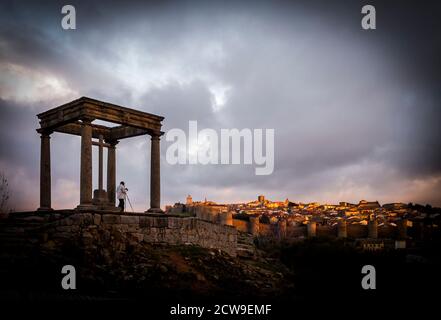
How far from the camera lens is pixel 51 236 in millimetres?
17016

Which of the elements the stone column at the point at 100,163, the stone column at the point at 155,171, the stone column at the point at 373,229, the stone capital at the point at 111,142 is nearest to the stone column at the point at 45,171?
the stone column at the point at 100,163

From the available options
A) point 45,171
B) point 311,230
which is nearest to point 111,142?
point 45,171

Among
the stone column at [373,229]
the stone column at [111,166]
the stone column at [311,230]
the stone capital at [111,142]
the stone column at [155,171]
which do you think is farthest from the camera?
the stone column at [311,230]

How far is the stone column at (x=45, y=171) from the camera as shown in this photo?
69.4ft

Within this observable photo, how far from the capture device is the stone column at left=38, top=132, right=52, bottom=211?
2117 centimetres

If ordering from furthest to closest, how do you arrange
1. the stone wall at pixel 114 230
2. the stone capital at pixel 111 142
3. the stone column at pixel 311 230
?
the stone column at pixel 311 230
the stone capital at pixel 111 142
the stone wall at pixel 114 230

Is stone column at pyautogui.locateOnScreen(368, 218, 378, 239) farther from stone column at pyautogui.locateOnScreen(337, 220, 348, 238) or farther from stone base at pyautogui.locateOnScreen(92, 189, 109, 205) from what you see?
stone base at pyautogui.locateOnScreen(92, 189, 109, 205)

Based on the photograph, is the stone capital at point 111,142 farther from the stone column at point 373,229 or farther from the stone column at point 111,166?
the stone column at point 373,229

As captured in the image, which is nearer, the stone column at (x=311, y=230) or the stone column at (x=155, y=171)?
the stone column at (x=155, y=171)

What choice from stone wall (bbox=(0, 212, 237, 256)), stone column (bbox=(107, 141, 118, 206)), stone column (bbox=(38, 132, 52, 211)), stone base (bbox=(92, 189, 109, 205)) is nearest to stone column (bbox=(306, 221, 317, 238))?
stone wall (bbox=(0, 212, 237, 256))

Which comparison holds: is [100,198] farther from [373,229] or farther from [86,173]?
[373,229]
